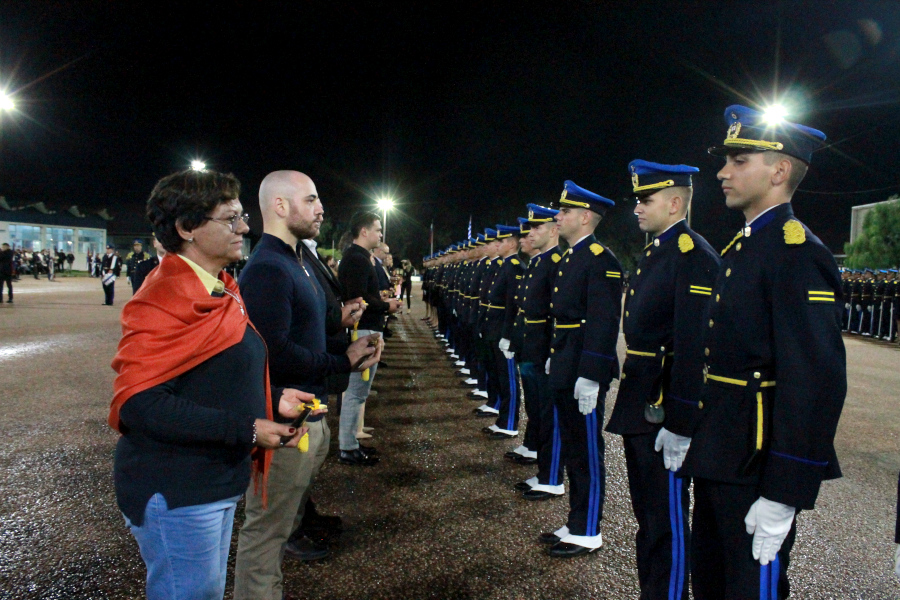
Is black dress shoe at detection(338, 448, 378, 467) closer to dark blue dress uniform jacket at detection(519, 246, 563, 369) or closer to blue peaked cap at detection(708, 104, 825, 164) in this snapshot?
dark blue dress uniform jacket at detection(519, 246, 563, 369)

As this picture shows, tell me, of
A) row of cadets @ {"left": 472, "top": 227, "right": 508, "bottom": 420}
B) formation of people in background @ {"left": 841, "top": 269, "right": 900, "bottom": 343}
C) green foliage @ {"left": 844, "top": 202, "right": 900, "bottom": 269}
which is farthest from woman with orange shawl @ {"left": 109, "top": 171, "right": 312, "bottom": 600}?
green foliage @ {"left": 844, "top": 202, "right": 900, "bottom": 269}

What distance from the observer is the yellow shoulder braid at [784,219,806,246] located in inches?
82.0

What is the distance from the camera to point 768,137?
7.51ft

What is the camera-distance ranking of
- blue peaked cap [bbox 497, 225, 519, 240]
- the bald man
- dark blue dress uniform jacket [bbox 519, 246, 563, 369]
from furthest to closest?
blue peaked cap [bbox 497, 225, 519, 240] < dark blue dress uniform jacket [bbox 519, 246, 563, 369] < the bald man

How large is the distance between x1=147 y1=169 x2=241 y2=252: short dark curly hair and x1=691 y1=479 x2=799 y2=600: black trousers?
2.27 metres

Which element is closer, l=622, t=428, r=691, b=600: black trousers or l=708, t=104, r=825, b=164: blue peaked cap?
l=708, t=104, r=825, b=164: blue peaked cap

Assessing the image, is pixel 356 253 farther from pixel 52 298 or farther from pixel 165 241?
pixel 52 298

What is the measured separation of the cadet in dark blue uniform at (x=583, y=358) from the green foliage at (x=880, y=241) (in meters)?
30.2

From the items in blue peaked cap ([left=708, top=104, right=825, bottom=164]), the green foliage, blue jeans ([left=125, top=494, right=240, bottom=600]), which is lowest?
blue jeans ([left=125, top=494, right=240, bottom=600])

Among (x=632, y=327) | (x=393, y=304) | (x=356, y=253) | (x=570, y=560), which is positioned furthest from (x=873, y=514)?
(x=356, y=253)

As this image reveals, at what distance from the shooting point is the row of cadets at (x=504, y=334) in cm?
650

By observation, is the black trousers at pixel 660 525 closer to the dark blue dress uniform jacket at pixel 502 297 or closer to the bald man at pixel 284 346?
the bald man at pixel 284 346

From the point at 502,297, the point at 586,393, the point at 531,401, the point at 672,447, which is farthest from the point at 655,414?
the point at 502,297

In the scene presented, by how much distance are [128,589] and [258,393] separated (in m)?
2.00
